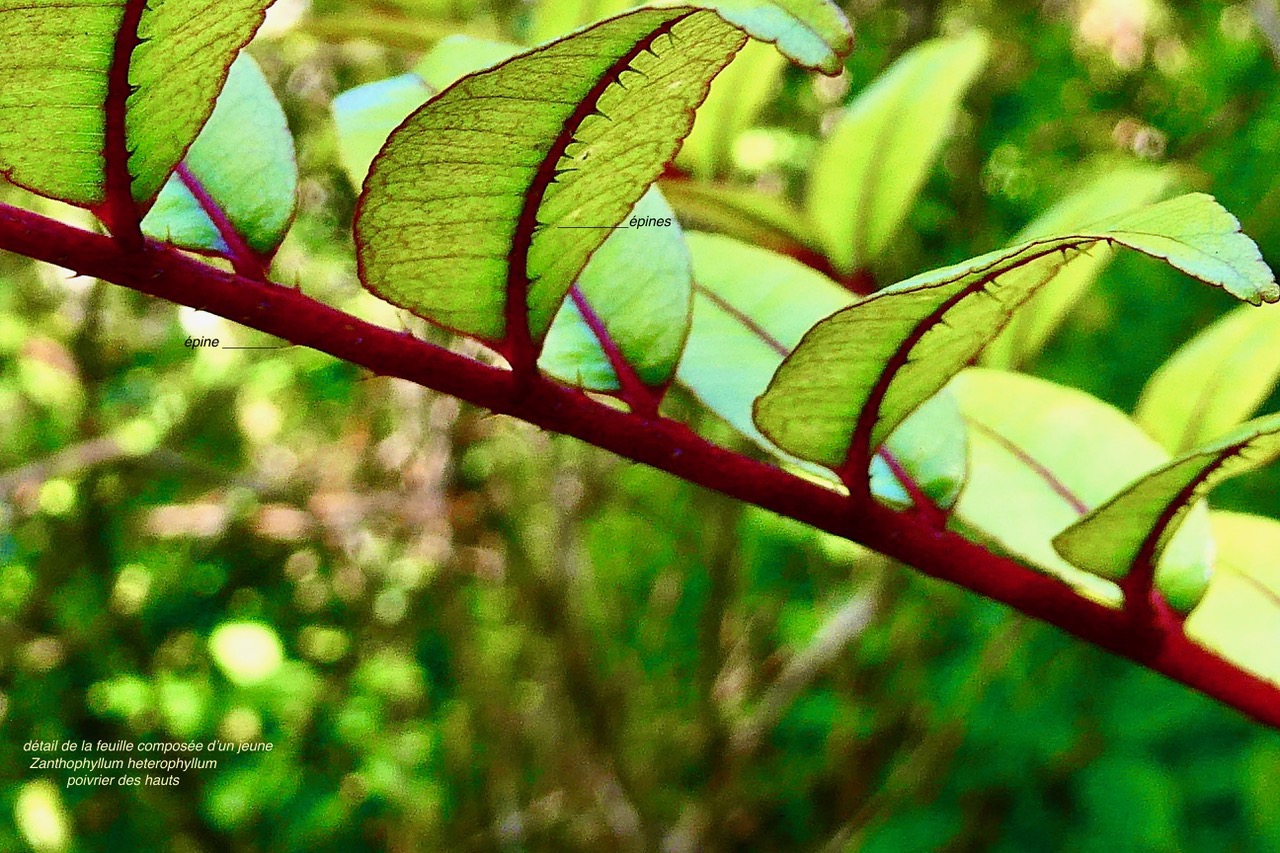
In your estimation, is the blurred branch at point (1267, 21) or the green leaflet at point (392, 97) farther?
the blurred branch at point (1267, 21)

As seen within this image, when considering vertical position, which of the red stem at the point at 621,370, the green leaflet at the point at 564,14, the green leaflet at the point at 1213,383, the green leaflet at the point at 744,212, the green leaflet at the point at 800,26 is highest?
the green leaflet at the point at 564,14

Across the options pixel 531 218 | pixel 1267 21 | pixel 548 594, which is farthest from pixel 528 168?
pixel 548 594

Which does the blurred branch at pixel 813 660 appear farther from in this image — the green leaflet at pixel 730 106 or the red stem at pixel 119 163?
the red stem at pixel 119 163

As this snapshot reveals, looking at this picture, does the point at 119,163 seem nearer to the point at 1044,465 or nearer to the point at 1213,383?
the point at 1044,465

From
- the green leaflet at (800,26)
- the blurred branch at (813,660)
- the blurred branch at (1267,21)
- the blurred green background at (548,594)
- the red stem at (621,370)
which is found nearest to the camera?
the green leaflet at (800,26)

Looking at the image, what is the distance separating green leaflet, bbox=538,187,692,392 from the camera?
0.32 m

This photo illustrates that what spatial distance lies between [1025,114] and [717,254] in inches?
30.8

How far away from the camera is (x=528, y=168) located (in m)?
0.24

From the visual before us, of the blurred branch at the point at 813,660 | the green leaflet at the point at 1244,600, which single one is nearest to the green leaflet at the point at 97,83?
the green leaflet at the point at 1244,600

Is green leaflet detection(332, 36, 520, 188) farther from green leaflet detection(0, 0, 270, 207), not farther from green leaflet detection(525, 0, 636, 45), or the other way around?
Answer: green leaflet detection(525, 0, 636, 45)

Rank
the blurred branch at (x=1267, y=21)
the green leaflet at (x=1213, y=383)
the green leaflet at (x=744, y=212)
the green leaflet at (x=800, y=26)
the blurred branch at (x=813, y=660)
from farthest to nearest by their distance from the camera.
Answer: the blurred branch at (x=813, y=660) → the blurred branch at (x=1267, y=21) → the green leaflet at (x=744, y=212) → the green leaflet at (x=1213, y=383) → the green leaflet at (x=800, y=26)

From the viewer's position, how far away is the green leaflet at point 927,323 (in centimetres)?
21

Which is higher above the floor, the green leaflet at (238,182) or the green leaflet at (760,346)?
the green leaflet at (238,182)

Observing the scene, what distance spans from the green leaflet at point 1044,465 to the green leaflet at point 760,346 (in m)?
0.04
